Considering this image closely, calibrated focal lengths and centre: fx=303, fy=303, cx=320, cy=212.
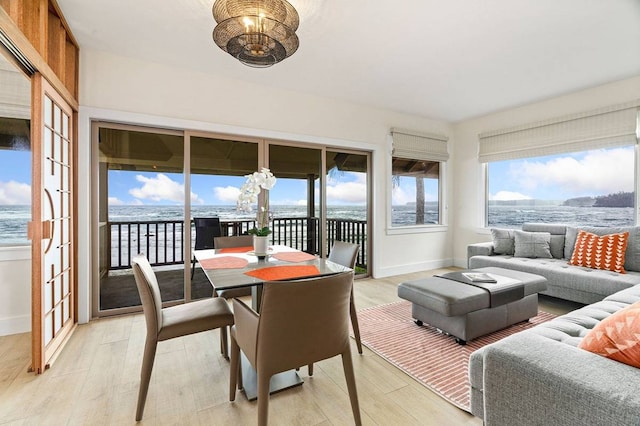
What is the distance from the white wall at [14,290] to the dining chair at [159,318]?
175 centimetres

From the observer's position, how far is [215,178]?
11.7 ft

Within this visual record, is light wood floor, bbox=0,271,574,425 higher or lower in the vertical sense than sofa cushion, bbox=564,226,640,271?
lower

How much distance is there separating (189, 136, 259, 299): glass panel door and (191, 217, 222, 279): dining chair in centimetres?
2

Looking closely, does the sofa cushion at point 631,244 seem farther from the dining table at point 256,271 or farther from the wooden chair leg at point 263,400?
the wooden chair leg at point 263,400

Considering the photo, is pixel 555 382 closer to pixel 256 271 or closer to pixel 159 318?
pixel 256 271

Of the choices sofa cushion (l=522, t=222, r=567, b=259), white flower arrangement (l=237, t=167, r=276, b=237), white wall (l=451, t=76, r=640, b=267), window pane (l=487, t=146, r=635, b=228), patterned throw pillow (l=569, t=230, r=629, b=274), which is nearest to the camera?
white flower arrangement (l=237, t=167, r=276, b=237)

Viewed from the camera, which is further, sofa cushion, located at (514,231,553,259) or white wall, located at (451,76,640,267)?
white wall, located at (451,76,640,267)

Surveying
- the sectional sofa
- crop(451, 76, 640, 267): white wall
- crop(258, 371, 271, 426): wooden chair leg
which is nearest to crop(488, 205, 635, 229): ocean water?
crop(451, 76, 640, 267): white wall

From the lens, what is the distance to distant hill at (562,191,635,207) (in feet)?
12.0

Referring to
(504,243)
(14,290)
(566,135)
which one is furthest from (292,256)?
(566,135)

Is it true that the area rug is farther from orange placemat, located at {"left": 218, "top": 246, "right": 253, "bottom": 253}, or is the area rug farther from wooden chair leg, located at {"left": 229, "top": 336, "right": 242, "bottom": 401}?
orange placemat, located at {"left": 218, "top": 246, "right": 253, "bottom": 253}

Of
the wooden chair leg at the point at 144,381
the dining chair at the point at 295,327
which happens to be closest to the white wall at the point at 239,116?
the wooden chair leg at the point at 144,381

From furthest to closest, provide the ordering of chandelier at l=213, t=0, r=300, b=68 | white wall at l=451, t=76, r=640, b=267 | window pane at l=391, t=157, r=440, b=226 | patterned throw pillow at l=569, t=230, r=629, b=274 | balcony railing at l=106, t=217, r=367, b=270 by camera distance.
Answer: window pane at l=391, t=157, r=440, b=226, white wall at l=451, t=76, r=640, b=267, balcony railing at l=106, t=217, r=367, b=270, patterned throw pillow at l=569, t=230, r=629, b=274, chandelier at l=213, t=0, r=300, b=68

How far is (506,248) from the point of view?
4172 millimetres
